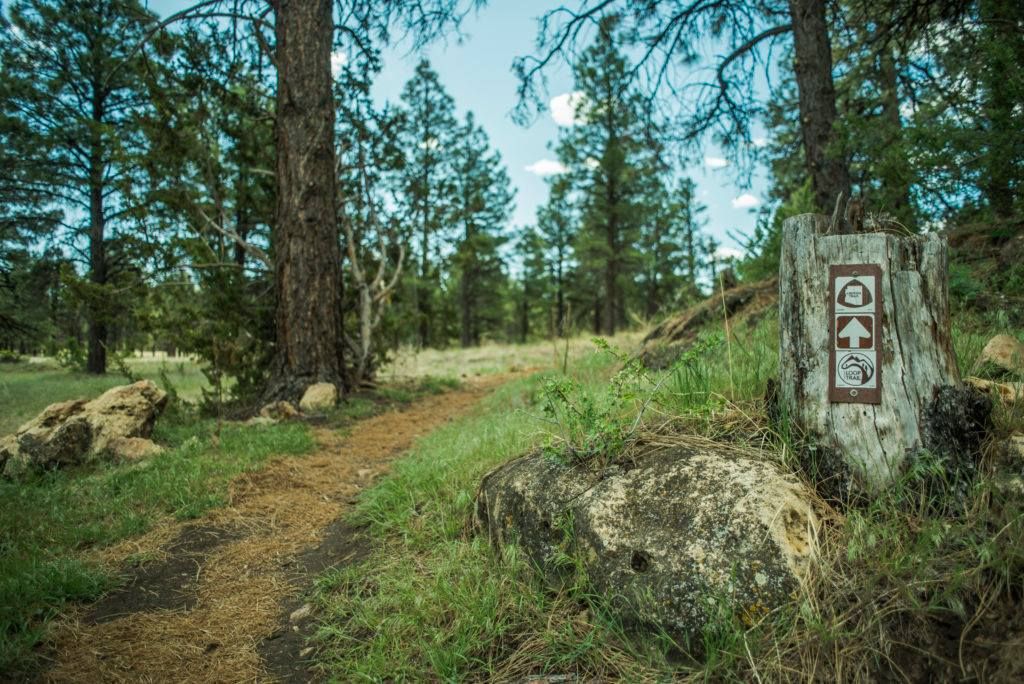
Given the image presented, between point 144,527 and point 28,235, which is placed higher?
point 28,235

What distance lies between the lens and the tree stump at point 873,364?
208cm

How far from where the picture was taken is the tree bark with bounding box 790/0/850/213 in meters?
6.38

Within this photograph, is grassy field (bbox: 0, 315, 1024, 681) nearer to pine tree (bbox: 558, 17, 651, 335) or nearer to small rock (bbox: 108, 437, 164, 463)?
small rock (bbox: 108, 437, 164, 463)

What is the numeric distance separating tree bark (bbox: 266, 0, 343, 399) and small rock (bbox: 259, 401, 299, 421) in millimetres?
341

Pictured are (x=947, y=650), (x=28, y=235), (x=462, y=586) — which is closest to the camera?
(x=947, y=650)

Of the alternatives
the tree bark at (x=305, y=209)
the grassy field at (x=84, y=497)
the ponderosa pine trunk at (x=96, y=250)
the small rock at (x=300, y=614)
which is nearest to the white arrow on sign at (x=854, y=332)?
the small rock at (x=300, y=614)

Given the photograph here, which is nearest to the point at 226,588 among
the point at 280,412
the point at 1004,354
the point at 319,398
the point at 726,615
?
the point at 726,615

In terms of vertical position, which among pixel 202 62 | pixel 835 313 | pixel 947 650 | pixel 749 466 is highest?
pixel 202 62

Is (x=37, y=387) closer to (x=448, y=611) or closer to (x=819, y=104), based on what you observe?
(x=448, y=611)

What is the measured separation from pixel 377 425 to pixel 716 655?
5458mm

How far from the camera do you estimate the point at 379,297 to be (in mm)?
9422

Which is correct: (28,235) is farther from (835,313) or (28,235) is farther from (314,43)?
(835,313)

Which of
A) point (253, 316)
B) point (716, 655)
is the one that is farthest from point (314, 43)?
point (716, 655)

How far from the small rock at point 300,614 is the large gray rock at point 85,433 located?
10.0ft
